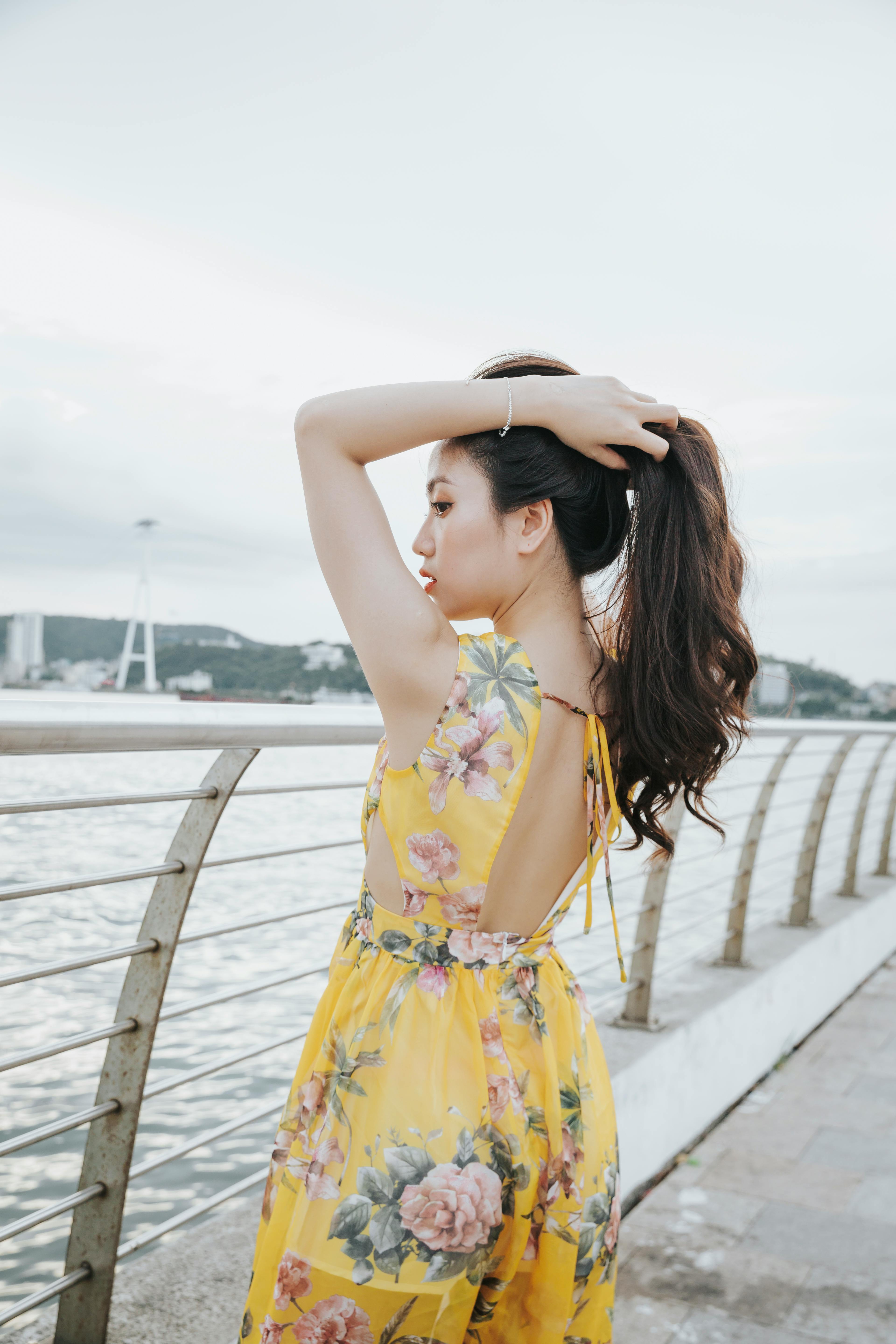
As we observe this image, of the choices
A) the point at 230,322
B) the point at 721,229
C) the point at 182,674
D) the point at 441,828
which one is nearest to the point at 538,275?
the point at 721,229

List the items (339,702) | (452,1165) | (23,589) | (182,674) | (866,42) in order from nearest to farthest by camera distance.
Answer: (452,1165) < (339,702) < (182,674) < (866,42) < (23,589)

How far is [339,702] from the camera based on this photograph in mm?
1777

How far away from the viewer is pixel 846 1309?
2.13m

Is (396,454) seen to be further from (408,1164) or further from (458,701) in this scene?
(408,1164)

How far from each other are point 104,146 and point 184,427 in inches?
500

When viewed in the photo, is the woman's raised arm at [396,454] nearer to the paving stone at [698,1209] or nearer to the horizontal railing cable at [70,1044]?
the horizontal railing cable at [70,1044]

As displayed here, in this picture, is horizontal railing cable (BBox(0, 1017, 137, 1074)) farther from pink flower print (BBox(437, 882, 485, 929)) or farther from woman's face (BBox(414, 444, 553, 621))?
woman's face (BBox(414, 444, 553, 621))

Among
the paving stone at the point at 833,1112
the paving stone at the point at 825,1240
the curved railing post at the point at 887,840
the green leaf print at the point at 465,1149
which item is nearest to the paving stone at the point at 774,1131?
the paving stone at the point at 833,1112

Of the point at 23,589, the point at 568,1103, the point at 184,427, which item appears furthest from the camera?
the point at 184,427

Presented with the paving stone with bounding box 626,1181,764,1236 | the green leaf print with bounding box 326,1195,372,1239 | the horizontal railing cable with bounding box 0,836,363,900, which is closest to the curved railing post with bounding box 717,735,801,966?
the paving stone with bounding box 626,1181,764,1236

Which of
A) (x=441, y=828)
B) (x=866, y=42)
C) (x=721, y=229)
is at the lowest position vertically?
(x=441, y=828)

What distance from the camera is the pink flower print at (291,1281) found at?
2.97 ft

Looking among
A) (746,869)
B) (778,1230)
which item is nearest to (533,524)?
(778,1230)

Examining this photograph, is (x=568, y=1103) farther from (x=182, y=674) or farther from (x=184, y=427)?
(x=184, y=427)
